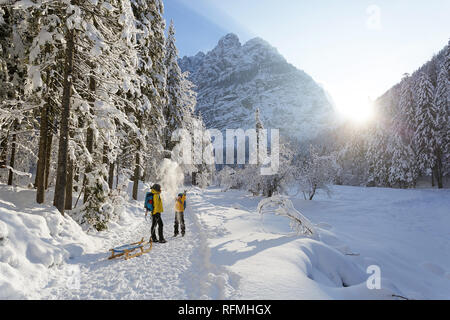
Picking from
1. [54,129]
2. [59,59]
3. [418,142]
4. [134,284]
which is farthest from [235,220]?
[418,142]

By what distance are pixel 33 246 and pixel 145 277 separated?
107 inches

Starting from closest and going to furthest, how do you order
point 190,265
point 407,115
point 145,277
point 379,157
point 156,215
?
point 145,277
point 190,265
point 156,215
point 407,115
point 379,157

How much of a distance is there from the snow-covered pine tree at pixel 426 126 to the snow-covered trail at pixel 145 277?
38474mm

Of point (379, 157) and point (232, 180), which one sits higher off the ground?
point (379, 157)

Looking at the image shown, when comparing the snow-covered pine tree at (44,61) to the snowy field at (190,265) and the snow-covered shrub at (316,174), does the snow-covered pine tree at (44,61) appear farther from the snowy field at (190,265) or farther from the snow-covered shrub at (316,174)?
the snow-covered shrub at (316,174)

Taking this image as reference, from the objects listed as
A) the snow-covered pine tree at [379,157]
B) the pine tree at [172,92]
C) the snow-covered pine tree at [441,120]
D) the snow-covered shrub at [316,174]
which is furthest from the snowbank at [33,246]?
the snow-covered pine tree at [379,157]

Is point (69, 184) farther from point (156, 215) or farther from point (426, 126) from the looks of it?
point (426, 126)

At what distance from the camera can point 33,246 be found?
17.4ft

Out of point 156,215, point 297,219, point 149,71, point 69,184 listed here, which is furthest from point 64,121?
point 149,71

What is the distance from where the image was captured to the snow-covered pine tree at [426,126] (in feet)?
105

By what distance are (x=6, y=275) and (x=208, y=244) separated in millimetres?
4865

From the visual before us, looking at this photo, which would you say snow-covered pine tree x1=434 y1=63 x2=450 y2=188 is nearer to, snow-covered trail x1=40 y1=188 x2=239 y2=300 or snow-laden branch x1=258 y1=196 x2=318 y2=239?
snow-laden branch x1=258 y1=196 x2=318 y2=239

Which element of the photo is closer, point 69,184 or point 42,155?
point 42,155
